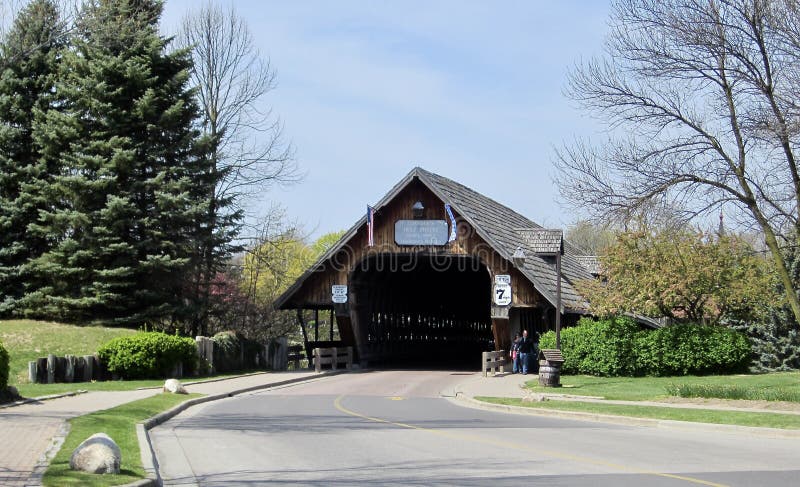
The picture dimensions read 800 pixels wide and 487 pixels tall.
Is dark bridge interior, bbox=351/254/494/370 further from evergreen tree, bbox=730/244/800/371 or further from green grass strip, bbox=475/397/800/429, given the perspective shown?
green grass strip, bbox=475/397/800/429

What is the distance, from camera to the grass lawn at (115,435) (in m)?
9.80

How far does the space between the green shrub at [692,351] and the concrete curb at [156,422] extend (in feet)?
38.0

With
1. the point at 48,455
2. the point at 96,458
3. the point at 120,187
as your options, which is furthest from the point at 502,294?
the point at 96,458

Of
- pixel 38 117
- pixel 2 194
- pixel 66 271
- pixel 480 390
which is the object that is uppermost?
pixel 38 117

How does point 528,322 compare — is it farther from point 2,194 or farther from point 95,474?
point 95,474

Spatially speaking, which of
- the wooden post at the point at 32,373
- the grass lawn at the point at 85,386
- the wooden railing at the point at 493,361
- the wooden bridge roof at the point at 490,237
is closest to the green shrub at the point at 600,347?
the wooden bridge roof at the point at 490,237

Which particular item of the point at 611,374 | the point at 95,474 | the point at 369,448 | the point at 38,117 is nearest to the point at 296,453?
the point at 369,448

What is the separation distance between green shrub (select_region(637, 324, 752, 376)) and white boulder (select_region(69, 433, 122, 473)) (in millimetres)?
22605

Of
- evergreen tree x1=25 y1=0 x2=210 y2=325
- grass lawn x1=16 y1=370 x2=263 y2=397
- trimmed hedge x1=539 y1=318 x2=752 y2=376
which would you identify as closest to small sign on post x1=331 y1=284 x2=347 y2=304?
evergreen tree x1=25 y1=0 x2=210 y2=325

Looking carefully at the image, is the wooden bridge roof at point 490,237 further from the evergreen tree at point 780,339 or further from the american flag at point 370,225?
the evergreen tree at point 780,339

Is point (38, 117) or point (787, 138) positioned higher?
point (38, 117)

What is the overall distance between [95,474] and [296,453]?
342cm

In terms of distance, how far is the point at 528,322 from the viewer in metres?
41.0

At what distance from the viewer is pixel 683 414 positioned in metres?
18.5
